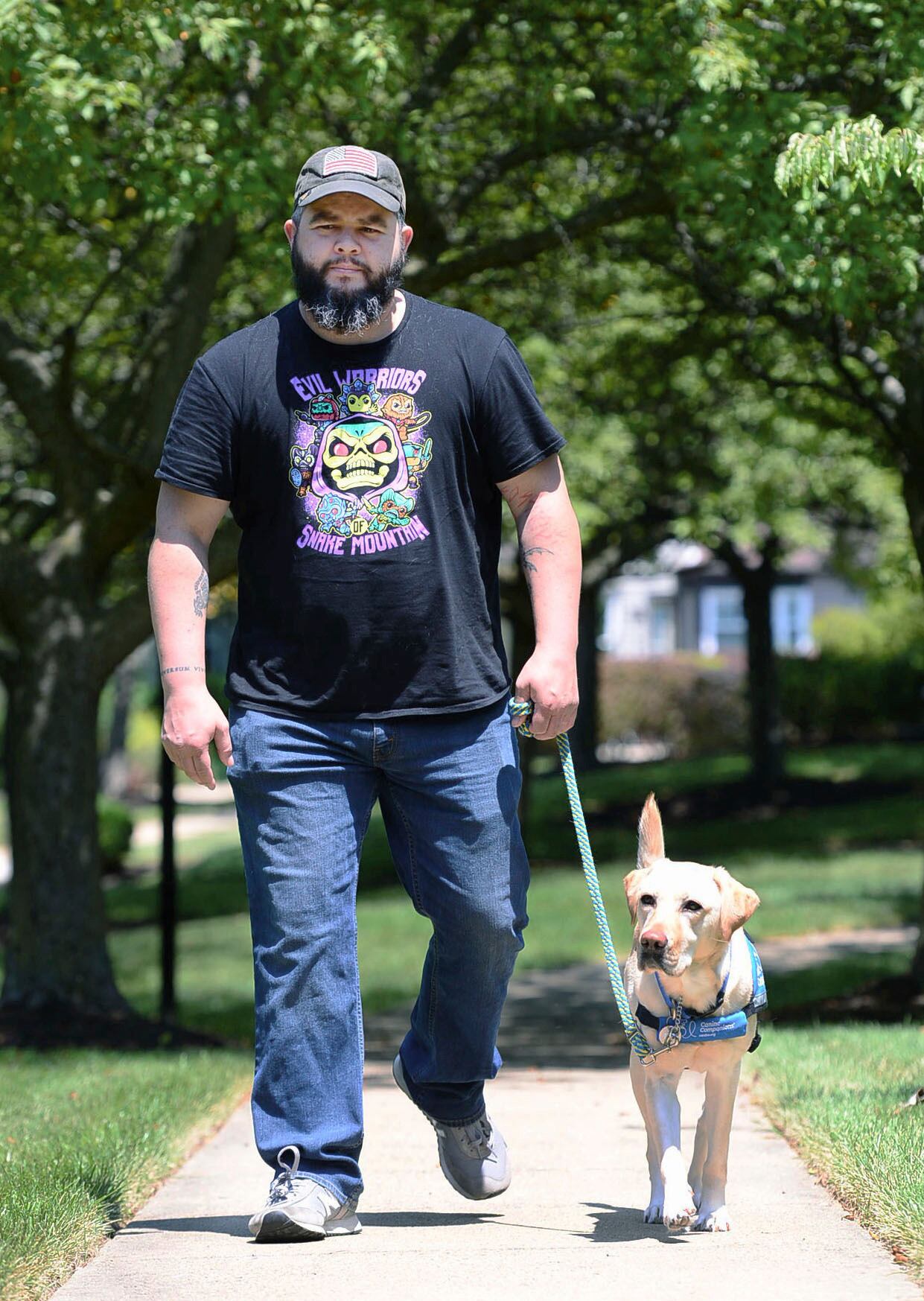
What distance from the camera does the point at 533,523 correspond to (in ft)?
13.3

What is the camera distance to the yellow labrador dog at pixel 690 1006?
3711 mm

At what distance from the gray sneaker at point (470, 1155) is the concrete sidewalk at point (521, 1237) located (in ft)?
0.26

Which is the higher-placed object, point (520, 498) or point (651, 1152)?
point (520, 498)

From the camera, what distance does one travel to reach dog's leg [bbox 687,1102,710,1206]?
395 centimetres

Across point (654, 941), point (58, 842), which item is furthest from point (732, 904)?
point (58, 842)

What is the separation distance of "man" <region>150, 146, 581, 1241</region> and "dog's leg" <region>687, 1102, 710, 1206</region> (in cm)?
59

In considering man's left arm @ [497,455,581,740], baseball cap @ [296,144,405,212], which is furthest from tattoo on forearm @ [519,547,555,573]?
baseball cap @ [296,144,405,212]

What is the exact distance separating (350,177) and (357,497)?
0.74m

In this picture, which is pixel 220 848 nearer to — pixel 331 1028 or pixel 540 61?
pixel 540 61

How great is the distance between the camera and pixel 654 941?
3627mm

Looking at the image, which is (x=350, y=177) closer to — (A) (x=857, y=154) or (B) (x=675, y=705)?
(A) (x=857, y=154)

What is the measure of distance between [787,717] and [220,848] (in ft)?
37.7

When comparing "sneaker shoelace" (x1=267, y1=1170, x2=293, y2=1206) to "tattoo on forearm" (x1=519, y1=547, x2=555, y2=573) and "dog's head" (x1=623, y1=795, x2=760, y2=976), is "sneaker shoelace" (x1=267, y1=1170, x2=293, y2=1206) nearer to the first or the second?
"dog's head" (x1=623, y1=795, x2=760, y2=976)

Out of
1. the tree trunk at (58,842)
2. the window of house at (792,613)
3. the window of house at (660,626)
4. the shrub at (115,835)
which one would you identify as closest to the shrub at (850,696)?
the shrub at (115,835)
